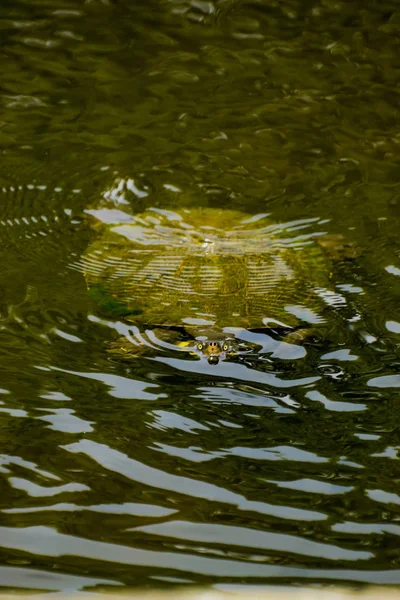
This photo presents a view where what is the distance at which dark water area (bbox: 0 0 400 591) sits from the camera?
7.76 feet

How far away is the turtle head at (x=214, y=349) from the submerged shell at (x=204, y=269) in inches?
6.5

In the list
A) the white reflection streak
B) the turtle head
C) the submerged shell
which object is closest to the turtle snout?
the turtle head

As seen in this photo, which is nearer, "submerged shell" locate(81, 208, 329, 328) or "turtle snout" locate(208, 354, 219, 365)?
"turtle snout" locate(208, 354, 219, 365)

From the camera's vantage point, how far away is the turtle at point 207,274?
3.61 m

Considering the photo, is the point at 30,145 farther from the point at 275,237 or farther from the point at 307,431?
the point at 307,431

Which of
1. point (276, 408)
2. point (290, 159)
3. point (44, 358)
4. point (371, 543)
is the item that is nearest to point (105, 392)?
point (44, 358)

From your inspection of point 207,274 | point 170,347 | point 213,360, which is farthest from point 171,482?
point 207,274

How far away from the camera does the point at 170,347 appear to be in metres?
3.53

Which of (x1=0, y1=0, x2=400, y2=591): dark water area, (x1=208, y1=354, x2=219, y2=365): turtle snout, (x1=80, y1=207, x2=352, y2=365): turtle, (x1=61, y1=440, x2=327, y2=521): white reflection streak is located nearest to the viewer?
(x1=0, y1=0, x2=400, y2=591): dark water area

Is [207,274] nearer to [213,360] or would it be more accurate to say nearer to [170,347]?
[170,347]

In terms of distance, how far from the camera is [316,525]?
7.94 feet

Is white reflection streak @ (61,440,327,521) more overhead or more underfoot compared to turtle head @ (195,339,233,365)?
more underfoot

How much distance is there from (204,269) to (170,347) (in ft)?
2.00

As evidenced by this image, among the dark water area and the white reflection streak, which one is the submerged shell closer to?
the dark water area
